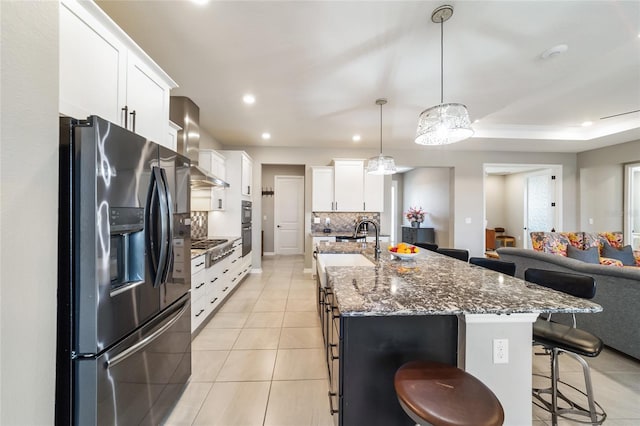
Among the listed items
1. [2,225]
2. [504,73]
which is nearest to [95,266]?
[2,225]

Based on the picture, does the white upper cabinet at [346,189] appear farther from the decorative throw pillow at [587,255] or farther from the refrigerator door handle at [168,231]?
the refrigerator door handle at [168,231]

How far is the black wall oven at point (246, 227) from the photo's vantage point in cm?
450

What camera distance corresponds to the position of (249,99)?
3.15 m

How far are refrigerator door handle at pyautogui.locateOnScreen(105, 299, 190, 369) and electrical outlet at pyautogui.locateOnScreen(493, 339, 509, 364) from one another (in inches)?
71.5

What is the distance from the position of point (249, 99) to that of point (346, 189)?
261 cm

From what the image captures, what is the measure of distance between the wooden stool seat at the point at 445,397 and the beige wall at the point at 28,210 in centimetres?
140

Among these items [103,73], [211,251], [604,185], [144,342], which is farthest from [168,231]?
[604,185]

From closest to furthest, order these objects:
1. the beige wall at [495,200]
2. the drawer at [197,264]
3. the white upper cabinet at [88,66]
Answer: the white upper cabinet at [88,66], the drawer at [197,264], the beige wall at [495,200]

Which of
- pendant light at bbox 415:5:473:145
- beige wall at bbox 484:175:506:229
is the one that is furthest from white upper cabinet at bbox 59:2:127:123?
beige wall at bbox 484:175:506:229

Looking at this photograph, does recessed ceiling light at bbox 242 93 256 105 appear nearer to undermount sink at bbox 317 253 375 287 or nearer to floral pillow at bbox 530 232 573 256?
undermount sink at bbox 317 253 375 287

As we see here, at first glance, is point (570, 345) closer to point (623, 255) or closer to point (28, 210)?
point (28, 210)

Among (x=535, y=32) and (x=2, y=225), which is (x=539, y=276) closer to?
(x=535, y=32)

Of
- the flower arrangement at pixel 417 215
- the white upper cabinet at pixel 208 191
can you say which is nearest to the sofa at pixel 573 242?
the flower arrangement at pixel 417 215

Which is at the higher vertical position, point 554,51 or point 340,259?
point 554,51
